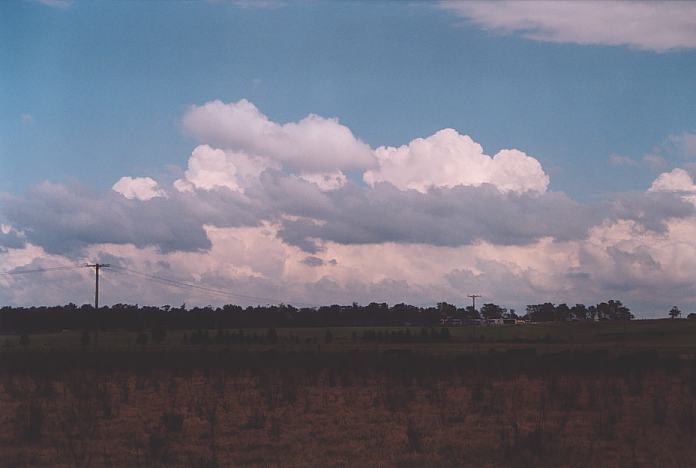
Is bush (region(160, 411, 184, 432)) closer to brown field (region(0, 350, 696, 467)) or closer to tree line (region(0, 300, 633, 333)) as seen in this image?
brown field (region(0, 350, 696, 467))

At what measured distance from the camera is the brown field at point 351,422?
13.3m

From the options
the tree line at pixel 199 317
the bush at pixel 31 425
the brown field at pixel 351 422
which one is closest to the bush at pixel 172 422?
the brown field at pixel 351 422

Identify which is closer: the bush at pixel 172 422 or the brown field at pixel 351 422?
the brown field at pixel 351 422

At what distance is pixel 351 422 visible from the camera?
17.2 meters

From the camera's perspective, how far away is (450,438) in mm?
15109

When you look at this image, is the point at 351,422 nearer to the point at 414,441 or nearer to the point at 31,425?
the point at 414,441

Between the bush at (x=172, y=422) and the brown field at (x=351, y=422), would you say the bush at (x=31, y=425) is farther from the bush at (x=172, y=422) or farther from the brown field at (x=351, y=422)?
the bush at (x=172, y=422)

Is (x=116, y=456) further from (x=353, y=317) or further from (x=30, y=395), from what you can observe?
(x=353, y=317)

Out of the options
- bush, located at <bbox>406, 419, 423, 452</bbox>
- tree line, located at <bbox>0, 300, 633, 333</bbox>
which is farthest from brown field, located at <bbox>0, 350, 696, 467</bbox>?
tree line, located at <bbox>0, 300, 633, 333</bbox>

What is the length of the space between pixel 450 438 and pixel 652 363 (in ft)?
76.6

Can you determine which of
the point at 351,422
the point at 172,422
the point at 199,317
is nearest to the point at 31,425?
the point at 172,422

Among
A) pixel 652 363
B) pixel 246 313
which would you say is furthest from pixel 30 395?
pixel 246 313

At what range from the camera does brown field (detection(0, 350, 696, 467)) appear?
13312 mm

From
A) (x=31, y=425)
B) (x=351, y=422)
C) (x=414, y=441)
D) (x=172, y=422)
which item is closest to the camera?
(x=414, y=441)
